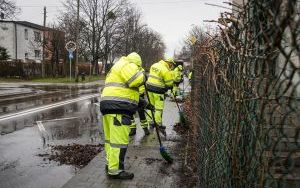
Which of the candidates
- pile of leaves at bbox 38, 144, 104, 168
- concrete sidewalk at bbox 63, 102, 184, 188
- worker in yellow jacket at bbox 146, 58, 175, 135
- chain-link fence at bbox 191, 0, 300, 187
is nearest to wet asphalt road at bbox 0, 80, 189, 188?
pile of leaves at bbox 38, 144, 104, 168

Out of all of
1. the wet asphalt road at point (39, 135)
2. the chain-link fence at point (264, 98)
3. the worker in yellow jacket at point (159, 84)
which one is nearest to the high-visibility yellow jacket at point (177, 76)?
the wet asphalt road at point (39, 135)

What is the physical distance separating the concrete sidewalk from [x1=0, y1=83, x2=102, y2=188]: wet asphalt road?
0.44 m

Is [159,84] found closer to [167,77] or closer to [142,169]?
[167,77]

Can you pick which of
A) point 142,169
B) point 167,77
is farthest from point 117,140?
point 167,77

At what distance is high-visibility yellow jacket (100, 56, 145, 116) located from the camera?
6.14 meters

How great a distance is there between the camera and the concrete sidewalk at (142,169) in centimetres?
587

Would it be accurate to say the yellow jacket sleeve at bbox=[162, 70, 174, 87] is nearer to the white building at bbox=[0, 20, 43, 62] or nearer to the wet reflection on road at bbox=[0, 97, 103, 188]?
the wet reflection on road at bbox=[0, 97, 103, 188]

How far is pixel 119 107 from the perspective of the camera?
20.1 feet

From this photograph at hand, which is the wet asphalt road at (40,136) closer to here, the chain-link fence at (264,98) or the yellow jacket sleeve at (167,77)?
the yellow jacket sleeve at (167,77)

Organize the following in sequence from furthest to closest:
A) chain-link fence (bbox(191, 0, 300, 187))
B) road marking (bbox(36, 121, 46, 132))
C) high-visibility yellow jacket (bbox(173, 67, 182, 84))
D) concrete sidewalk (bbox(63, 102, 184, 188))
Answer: high-visibility yellow jacket (bbox(173, 67, 182, 84)) → road marking (bbox(36, 121, 46, 132)) → concrete sidewalk (bbox(63, 102, 184, 188)) → chain-link fence (bbox(191, 0, 300, 187))

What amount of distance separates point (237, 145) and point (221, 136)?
73 centimetres

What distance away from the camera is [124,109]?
20.2 ft

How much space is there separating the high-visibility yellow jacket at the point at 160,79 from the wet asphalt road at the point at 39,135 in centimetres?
176

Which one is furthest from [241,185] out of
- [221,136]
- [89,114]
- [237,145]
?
[89,114]
